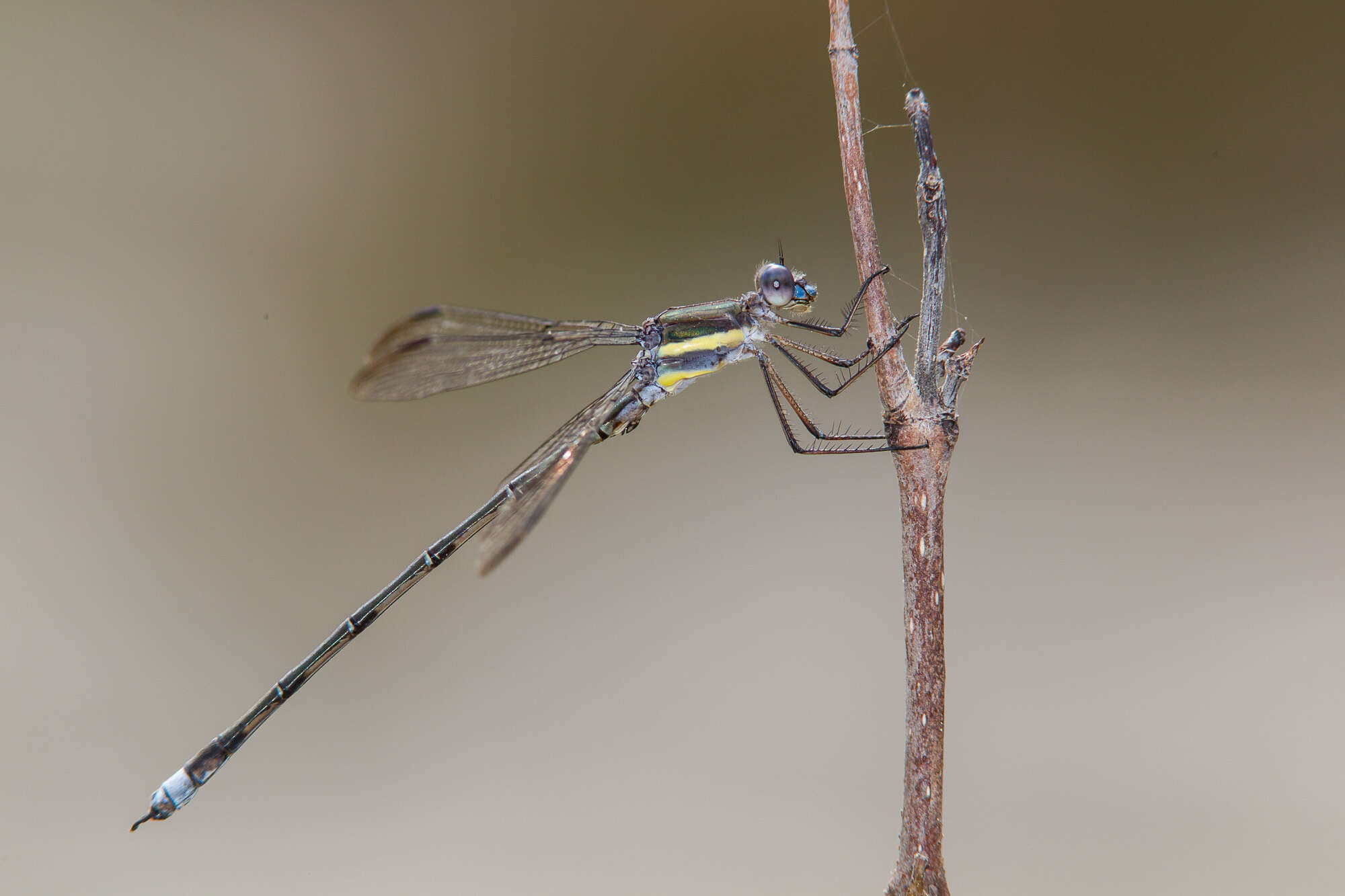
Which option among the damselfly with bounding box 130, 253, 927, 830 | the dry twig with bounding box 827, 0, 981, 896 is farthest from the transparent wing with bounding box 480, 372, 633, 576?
the dry twig with bounding box 827, 0, 981, 896

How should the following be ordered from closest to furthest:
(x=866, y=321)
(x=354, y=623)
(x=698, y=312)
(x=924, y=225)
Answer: (x=924, y=225)
(x=866, y=321)
(x=698, y=312)
(x=354, y=623)

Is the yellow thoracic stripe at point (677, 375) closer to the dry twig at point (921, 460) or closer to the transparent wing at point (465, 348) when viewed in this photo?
the transparent wing at point (465, 348)

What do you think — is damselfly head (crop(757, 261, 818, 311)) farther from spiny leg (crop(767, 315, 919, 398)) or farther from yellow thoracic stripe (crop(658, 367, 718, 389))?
yellow thoracic stripe (crop(658, 367, 718, 389))

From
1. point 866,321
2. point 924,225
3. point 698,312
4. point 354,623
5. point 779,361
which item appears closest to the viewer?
point 924,225

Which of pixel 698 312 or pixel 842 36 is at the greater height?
pixel 842 36

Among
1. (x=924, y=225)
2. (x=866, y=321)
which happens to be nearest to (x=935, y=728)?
(x=866, y=321)

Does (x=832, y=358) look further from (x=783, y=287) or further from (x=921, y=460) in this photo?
(x=921, y=460)

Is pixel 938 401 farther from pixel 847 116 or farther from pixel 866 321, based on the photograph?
pixel 847 116
